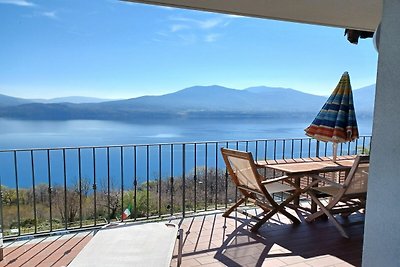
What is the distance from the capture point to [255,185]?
3562mm

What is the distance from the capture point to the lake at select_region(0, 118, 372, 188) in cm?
359

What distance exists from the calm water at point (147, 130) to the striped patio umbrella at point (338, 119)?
0.49 meters

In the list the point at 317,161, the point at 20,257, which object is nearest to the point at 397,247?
the point at 20,257

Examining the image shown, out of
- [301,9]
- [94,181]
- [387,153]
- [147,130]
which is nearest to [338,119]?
[301,9]

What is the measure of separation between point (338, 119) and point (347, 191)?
2.97 ft

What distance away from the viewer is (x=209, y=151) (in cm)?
462

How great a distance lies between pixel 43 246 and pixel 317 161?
3.18 m

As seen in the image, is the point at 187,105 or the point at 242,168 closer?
the point at 242,168

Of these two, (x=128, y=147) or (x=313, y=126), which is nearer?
(x=128, y=147)

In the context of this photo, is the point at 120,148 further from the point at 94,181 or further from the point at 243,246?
the point at 243,246

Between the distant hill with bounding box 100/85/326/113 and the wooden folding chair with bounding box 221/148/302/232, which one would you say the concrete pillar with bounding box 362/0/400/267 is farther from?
the distant hill with bounding box 100/85/326/113

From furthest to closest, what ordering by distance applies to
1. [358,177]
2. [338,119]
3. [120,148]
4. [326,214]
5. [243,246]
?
[338,119], [120,148], [326,214], [358,177], [243,246]

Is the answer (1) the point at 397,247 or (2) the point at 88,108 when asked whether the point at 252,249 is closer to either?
(1) the point at 397,247

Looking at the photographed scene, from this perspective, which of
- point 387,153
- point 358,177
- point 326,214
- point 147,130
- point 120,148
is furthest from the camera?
point 147,130
